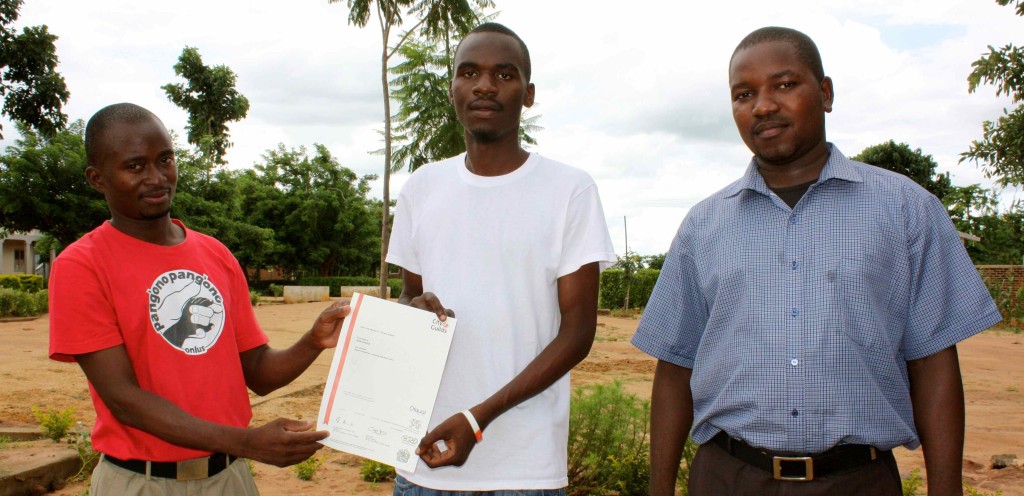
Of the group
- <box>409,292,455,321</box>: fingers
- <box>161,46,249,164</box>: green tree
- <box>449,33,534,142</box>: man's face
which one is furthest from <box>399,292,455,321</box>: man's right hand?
<box>161,46,249,164</box>: green tree

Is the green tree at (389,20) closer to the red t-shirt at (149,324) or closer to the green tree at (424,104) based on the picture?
the green tree at (424,104)

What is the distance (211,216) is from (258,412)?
2308 centimetres

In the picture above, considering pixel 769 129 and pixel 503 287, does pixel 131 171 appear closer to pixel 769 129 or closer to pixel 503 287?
pixel 503 287

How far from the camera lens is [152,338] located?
7.27 ft

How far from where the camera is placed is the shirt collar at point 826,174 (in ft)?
6.78

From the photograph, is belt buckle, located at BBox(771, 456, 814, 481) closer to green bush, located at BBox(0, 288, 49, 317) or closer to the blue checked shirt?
the blue checked shirt

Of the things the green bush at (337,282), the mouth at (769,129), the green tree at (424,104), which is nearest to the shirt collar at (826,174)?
the mouth at (769,129)

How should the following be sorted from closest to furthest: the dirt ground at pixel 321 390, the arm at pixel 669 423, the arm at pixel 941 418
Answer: the arm at pixel 941 418
the arm at pixel 669 423
the dirt ground at pixel 321 390

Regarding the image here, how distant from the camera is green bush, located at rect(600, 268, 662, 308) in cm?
3094

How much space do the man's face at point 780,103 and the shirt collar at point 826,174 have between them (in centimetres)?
7

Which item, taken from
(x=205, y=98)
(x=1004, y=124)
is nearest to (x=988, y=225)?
(x=1004, y=124)

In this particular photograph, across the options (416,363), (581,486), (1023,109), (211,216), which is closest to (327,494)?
(581,486)

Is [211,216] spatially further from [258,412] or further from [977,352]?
[977,352]

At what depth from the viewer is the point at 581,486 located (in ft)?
16.1
